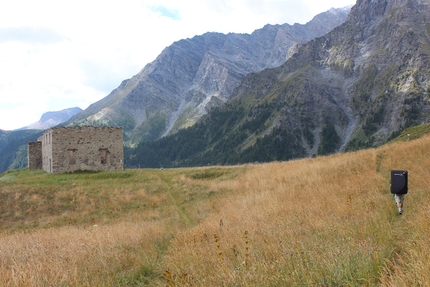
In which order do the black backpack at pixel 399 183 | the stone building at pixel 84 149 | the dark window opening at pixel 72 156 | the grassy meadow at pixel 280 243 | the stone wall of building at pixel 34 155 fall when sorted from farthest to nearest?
the stone wall of building at pixel 34 155, the dark window opening at pixel 72 156, the stone building at pixel 84 149, the black backpack at pixel 399 183, the grassy meadow at pixel 280 243

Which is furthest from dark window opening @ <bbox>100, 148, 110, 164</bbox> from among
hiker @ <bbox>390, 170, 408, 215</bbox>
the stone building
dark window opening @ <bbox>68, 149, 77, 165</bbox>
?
hiker @ <bbox>390, 170, 408, 215</bbox>

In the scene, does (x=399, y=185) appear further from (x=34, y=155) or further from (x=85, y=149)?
(x=34, y=155)

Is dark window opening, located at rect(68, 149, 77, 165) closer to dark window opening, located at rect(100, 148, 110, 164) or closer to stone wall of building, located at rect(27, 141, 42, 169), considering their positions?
dark window opening, located at rect(100, 148, 110, 164)

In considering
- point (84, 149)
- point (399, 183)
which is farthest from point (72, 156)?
point (399, 183)

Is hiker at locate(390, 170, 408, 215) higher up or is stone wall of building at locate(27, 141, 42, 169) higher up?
hiker at locate(390, 170, 408, 215)

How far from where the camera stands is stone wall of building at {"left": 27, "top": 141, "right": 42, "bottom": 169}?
1919 inches

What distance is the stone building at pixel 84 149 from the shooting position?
36.8m

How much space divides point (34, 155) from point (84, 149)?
17.7 meters

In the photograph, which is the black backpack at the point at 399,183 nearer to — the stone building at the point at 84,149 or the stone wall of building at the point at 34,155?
the stone building at the point at 84,149

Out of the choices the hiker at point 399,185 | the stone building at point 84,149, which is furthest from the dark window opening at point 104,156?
the hiker at point 399,185

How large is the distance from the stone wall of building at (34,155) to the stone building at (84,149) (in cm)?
1374

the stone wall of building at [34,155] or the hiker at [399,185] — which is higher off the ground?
the hiker at [399,185]

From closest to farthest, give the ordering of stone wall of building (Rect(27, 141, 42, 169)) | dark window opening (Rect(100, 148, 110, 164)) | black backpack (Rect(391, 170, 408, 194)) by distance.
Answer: black backpack (Rect(391, 170, 408, 194)) < dark window opening (Rect(100, 148, 110, 164)) < stone wall of building (Rect(27, 141, 42, 169))

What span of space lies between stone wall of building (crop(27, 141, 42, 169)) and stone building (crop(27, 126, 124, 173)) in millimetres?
13741
